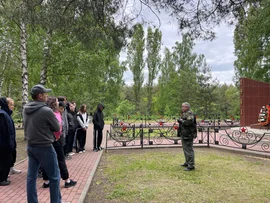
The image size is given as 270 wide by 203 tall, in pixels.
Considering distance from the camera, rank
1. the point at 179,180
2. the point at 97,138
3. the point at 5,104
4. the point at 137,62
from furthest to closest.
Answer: the point at 137,62 → the point at 97,138 → the point at 179,180 → the point at 5,104

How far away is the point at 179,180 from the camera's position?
4.90 meters

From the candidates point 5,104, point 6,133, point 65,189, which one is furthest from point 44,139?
point 5,104

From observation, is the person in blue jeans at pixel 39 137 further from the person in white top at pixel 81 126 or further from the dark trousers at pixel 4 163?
the person in white top at pixel 81 126

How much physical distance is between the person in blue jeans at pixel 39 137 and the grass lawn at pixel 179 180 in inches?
48.2

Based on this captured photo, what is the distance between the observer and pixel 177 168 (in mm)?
5855

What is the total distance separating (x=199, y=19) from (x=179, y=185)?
3241 mm

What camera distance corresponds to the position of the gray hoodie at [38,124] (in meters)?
2.95

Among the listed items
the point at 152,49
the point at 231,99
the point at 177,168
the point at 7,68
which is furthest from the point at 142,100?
the point at 177,168

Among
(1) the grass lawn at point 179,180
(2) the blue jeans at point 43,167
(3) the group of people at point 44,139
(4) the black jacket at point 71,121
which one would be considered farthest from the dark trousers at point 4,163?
(4) the black jacket at point 71,121

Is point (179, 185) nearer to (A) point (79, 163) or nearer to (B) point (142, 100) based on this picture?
(A) point (79, 163)

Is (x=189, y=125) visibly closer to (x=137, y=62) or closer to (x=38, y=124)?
(x=38, y=124)

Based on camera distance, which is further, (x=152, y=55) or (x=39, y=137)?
(x=152, y=55)

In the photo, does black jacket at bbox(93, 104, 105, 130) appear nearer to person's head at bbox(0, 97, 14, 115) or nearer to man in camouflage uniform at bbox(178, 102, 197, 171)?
man in camouflage uniform at bbox(178, 102, 197, 171)

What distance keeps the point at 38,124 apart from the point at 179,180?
10.2 ft
